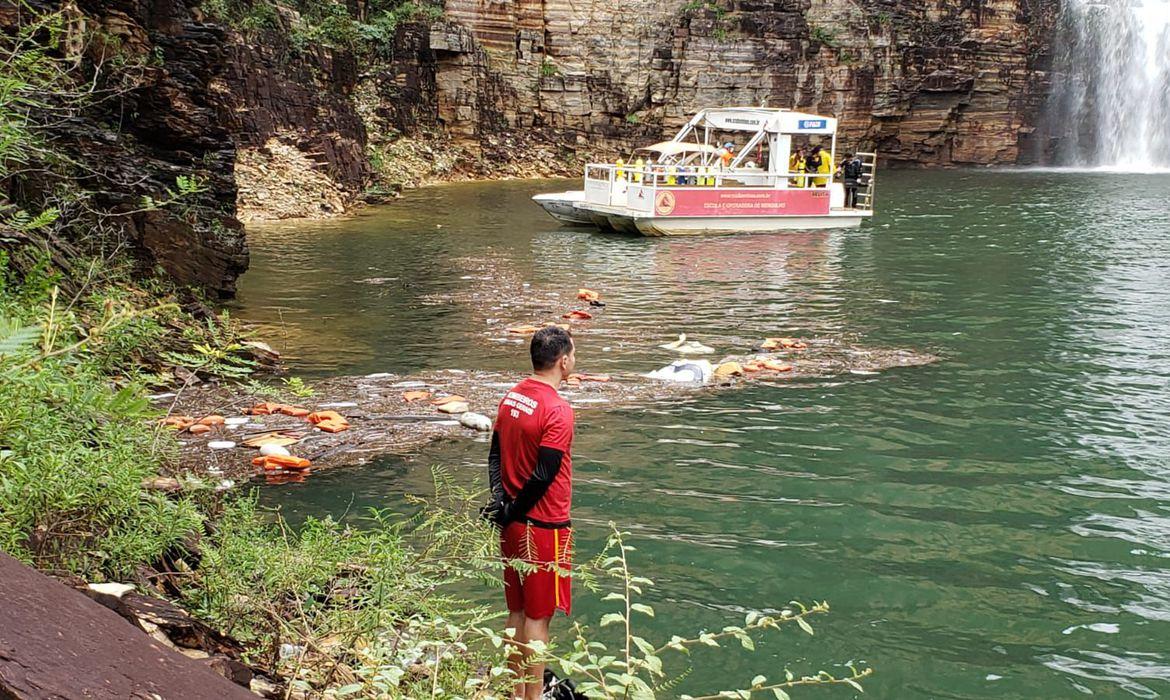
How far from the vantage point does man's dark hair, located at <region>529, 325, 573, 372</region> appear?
5090 millimetres

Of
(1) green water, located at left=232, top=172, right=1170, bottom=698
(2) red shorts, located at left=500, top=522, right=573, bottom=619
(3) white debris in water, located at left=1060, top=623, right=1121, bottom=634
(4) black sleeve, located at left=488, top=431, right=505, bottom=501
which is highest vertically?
(4) black sleeve, located at left=488, top=431, right=505, bottom=501

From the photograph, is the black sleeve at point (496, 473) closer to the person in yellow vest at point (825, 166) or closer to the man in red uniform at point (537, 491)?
the man in red uniform at point (537, 491)

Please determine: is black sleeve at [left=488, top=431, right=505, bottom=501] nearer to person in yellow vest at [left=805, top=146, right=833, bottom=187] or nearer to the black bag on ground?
the black bag on ground

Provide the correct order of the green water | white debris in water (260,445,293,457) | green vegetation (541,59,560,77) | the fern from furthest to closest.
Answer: green vegetation (541,59,560,77) < white debris in water (260,445,293,457) < the green water < the fern

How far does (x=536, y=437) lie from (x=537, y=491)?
10.1 inches

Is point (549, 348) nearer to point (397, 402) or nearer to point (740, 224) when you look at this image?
point (397, 402)

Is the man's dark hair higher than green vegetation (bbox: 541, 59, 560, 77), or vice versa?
green vegetation (bbox: 541, 59, 560, 77)

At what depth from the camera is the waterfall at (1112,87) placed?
52469mm

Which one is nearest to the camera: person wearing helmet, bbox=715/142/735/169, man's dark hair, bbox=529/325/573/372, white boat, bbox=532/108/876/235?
man's dark hair, bbox=529/325/573/372

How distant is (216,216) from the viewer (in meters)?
15.2

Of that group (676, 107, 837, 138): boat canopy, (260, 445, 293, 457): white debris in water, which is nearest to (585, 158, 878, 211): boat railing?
(676, 107, 837, 138): boat canopy

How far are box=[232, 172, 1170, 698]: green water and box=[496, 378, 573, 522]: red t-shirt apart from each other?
1.49 meters

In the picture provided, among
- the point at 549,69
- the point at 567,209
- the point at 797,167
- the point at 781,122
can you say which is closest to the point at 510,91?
the point at 549,69

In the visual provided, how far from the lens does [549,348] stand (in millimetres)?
5086
